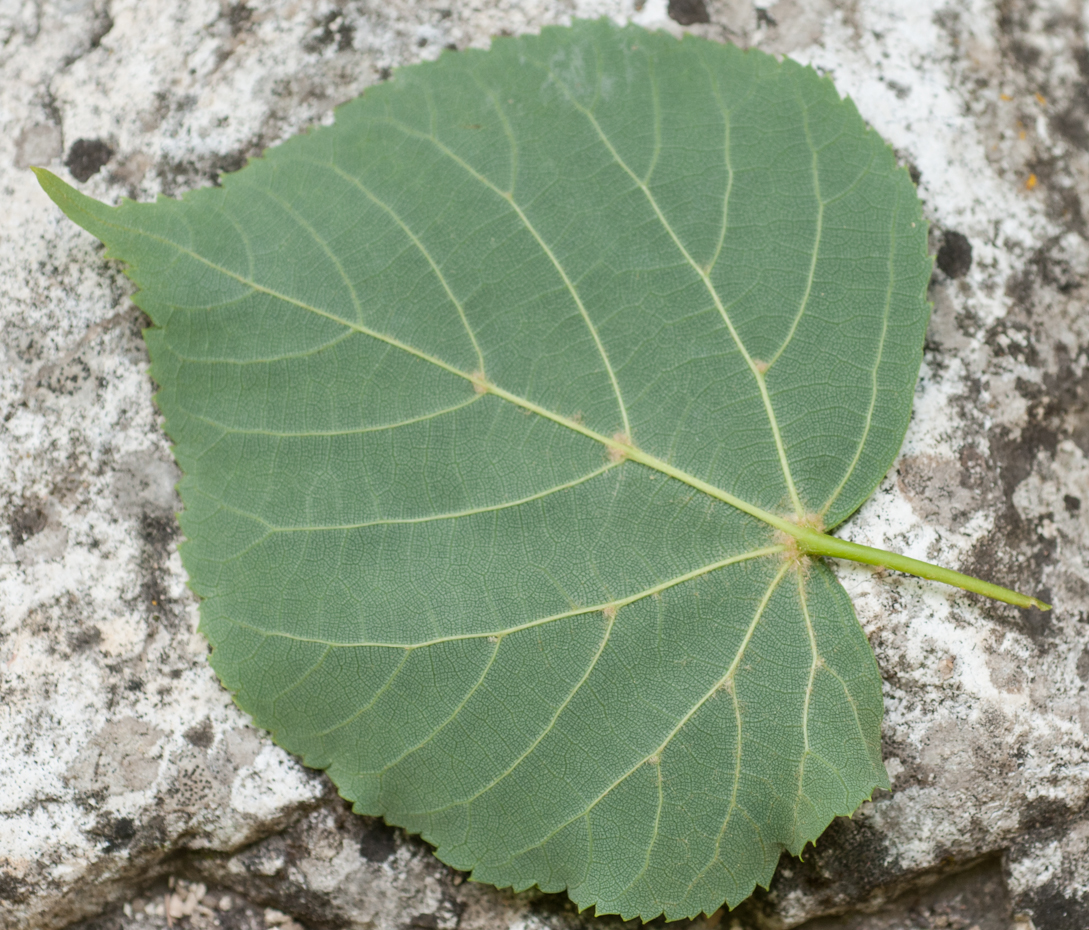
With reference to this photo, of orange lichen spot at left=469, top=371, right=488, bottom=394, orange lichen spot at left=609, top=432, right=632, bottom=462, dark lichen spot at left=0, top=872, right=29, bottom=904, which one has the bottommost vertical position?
dark lichen spot at left=0, top=872, right=29, bottom=904

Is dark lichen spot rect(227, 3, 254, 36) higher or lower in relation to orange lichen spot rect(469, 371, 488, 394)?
Answer: higher

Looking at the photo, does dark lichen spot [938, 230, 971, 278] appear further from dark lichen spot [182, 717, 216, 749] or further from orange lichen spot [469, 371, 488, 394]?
dark lichen spot [182, 717, 216, 749]

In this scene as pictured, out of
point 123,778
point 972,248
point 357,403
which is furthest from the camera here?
point 972,248

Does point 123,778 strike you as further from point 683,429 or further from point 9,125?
point 9,125

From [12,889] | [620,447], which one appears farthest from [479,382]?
[12,889]

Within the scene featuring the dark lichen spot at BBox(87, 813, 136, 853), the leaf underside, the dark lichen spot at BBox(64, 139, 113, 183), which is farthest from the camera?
the dark lichen spot at BBox(64, 139, 113, 183)

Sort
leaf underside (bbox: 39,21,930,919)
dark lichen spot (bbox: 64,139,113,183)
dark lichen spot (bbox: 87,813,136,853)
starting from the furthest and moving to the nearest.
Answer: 1. dark lichen spot (bbox: 64,139,113,183)
2. dark lichen spot (bbox: 87,813,136,853)
3. leaf underside (bbox: 39,21,930,919)

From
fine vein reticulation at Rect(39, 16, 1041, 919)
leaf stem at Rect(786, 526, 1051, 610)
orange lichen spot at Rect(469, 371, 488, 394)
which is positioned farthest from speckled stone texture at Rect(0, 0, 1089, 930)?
orange lichen spot at Rect(469, 371, 488, 394)

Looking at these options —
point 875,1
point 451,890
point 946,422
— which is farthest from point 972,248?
point 451,890
